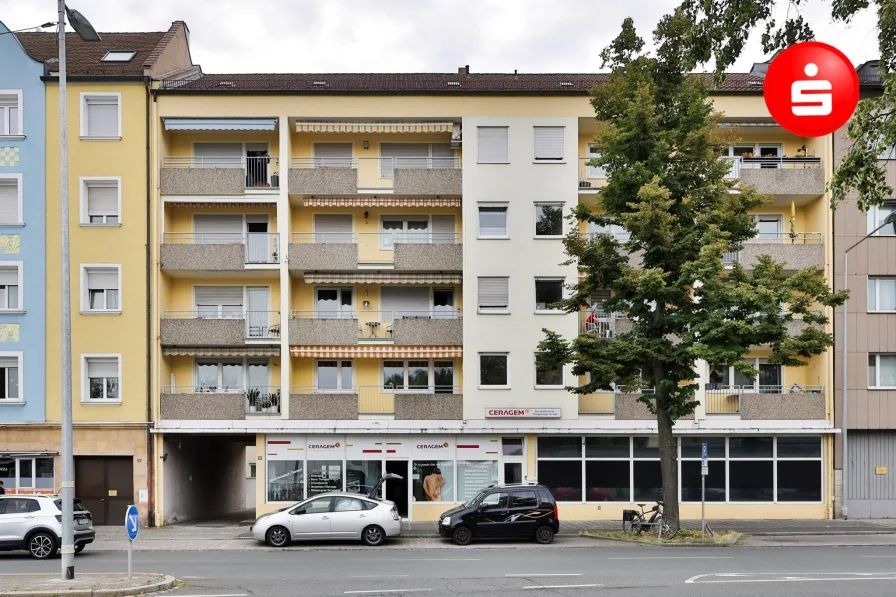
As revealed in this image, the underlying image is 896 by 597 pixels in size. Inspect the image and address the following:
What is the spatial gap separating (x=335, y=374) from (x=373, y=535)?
29.1 ft

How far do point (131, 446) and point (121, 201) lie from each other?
306 inches

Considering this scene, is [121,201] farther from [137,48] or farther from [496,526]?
[496,526]

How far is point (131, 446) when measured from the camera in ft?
99.8

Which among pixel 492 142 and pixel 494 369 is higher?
pixel 492 142

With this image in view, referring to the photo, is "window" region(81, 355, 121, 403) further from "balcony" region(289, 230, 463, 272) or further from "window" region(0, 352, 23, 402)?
"balcony" region(289, 230, 463, 272)

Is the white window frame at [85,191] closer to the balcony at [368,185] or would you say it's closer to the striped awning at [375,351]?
the balcony at [368,185]

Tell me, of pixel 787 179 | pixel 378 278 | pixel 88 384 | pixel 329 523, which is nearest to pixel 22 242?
pixel 88 384

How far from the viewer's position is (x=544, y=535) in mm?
24922

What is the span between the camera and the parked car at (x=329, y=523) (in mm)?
24531

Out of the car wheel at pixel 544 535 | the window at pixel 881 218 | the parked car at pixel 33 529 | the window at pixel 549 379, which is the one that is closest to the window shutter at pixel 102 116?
the parked car at pixel 33 529

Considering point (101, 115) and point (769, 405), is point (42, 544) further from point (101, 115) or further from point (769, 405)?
→ point (769, 405)

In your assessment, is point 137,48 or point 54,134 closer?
point 54,134

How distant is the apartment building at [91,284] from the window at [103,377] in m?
0.03

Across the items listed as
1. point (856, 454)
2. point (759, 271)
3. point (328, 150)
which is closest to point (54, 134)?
point (328, 150)
